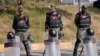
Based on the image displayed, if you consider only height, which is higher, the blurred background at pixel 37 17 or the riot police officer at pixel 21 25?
the riot police officer at pixel 21 25

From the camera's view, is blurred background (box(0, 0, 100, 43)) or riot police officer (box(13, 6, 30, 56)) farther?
blurred background (box(0, 0, 100, 43))

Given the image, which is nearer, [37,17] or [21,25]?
[21,25]

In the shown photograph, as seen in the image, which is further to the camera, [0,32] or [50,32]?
[0,32]

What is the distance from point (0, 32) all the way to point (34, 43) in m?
3.00

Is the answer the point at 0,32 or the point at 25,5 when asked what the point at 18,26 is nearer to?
the point at 0,32

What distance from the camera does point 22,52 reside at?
60.0ft

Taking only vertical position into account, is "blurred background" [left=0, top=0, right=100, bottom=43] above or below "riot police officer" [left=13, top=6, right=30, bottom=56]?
below

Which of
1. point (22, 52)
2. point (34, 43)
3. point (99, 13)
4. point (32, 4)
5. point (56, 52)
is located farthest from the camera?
point (99, 13)

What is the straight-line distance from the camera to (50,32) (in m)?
10.5

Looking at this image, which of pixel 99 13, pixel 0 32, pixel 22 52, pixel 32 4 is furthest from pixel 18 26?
pixel 99 13

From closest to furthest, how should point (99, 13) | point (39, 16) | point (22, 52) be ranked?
1. point (22, 52)
2. point (39, 16)
3. point (99, 13)

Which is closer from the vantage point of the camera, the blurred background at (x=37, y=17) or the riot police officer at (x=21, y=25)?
the riot police officer at (x=21, y=25)

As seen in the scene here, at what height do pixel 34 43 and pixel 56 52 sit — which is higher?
pixel 56 52

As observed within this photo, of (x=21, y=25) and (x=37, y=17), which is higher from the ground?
(x=21, y=25)
